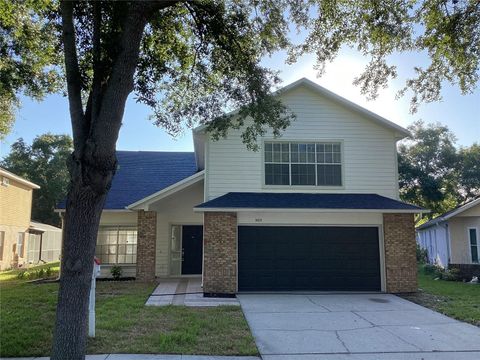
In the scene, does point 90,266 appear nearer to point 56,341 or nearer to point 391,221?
point 56,341

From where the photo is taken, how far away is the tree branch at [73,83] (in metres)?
6.37

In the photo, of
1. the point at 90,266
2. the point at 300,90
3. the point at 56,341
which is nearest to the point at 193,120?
the point at 90,266

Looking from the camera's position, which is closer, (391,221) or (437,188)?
(391,221)

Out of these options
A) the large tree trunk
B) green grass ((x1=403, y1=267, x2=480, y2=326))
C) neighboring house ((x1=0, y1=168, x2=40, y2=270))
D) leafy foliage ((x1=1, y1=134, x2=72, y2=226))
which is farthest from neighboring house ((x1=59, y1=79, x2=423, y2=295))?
leafy foliage ((x1=1, y1=134, x2=72, y2=226))

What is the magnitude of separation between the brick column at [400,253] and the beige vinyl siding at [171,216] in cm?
804

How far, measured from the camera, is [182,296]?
1398 cm

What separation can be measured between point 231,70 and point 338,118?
7562mm

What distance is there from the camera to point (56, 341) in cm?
575

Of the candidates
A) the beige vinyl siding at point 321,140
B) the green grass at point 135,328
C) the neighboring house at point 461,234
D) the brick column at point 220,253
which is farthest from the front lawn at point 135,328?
the neighboring house at point 461,234

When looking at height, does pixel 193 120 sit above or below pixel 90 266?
above

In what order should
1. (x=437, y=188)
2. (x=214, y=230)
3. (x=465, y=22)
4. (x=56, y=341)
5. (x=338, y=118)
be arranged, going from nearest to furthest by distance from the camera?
(x=56, y=341) < (x=465, y=22) < (x=214, y=230) < (x=338, y=118) < (x=437, y=188)

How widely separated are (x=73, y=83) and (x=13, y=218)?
2470 cm

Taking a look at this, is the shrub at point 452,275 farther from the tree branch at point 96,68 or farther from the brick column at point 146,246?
the tree branch at point 96,68

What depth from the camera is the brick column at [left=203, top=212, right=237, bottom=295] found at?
47.0 ft
